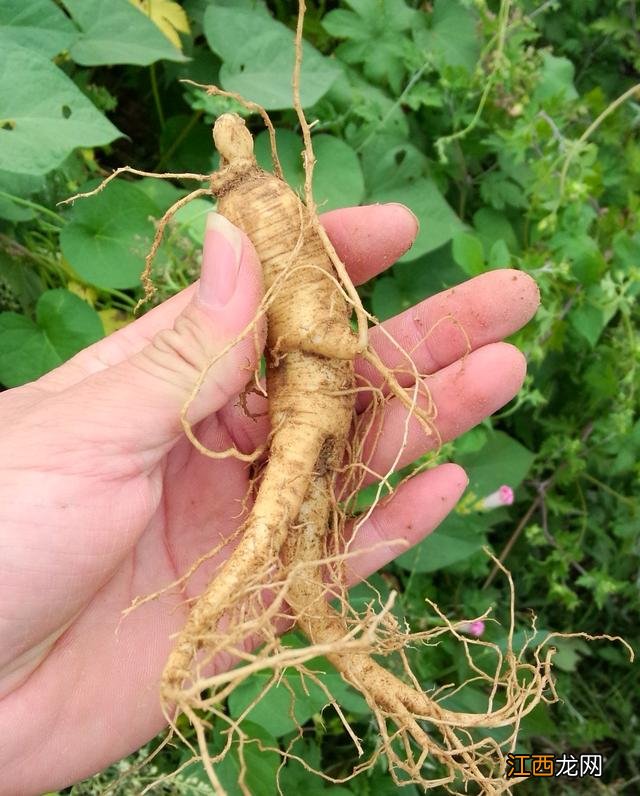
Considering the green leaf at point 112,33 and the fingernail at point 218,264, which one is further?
the green leaf at point 112,33

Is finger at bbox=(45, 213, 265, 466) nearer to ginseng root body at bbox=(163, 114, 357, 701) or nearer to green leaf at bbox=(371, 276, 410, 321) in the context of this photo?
ginseng root body at bbox=(163, 114, 357, 701)

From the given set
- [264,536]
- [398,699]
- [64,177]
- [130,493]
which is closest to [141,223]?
[64,177]

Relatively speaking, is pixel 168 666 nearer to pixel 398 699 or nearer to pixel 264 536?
pixel 264 536

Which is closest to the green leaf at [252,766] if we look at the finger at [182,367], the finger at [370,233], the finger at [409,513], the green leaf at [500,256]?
the finger at [409,513]

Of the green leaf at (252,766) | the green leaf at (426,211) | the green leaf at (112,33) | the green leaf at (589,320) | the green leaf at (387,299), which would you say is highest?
the green leaf at (112,33)

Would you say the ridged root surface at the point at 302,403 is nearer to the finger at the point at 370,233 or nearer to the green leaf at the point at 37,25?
the finger at the point at 370,233

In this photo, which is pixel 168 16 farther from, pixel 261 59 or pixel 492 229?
pixel 492 229


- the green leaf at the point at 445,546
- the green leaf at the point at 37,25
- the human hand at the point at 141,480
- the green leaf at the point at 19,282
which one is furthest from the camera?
the green leaf at the point at 445,546
